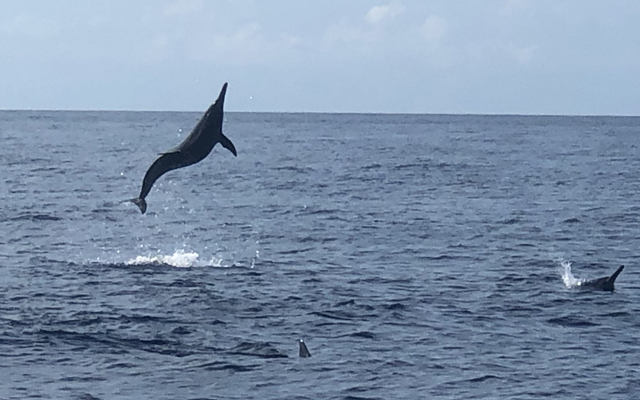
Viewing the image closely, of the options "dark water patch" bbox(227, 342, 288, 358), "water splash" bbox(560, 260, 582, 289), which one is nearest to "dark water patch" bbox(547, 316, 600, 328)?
"water splash" bbox(560, 260, 582, 289)

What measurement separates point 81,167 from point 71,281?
4956 centimetres

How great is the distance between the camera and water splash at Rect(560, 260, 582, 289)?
2887 cm

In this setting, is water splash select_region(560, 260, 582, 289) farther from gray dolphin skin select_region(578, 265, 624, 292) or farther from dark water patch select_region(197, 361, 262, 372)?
dark water patch select_region(197, 361, 262, 372)

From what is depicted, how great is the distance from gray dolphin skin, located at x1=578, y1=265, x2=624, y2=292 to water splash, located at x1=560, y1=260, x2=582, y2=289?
35cm

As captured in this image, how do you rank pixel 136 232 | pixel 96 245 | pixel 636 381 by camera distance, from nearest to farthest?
pixel 636 381 → pixel 96 245 → pixel 136 232

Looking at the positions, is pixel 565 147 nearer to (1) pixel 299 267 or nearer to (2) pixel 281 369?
(1) pixel 299 267

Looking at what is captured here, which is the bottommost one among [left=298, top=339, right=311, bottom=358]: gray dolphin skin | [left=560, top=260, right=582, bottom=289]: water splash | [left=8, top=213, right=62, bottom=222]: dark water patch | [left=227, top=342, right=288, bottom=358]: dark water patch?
[left=227, top=342, right=288, bottom=358]: dark water patch

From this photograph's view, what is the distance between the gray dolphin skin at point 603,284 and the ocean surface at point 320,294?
1.08 feet

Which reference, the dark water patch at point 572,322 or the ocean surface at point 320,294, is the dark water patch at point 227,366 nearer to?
the ocean surface at point 320,294

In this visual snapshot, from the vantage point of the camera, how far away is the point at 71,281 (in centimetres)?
2847

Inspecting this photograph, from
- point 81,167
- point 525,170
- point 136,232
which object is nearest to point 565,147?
point 525,170

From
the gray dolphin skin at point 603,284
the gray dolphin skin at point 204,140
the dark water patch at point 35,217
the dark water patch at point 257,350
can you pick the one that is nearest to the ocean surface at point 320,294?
the dark water patch at point 257,350

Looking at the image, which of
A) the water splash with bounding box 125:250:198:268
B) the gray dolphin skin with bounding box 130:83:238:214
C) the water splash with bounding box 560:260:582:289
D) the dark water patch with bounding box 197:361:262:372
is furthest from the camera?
the water splash with bounding box 125:250:198:268

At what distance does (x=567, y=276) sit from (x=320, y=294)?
278 inches
